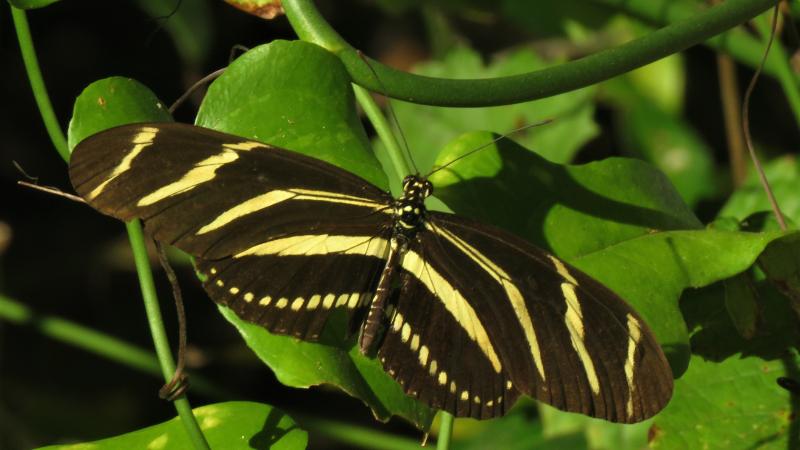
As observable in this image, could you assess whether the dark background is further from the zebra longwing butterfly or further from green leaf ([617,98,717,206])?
the zebra longwing butterfly

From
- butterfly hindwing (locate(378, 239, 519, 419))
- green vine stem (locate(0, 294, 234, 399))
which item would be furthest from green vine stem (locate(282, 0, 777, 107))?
green vine stem (locate(0, 294, 234, 399))

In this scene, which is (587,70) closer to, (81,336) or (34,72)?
(34,72)

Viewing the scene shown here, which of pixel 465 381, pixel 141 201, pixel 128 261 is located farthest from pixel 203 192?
pixel 128 261

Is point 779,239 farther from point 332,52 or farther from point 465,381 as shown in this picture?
point 332,52

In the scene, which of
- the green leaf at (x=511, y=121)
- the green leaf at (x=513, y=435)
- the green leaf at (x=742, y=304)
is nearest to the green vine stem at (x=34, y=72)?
the green leaf at (x=742, y=304)

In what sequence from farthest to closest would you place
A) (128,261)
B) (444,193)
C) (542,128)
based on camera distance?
1. (128,261)
2. (542,128)
3. (444,193)

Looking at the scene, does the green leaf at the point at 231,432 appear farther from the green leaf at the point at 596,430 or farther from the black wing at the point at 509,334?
the green leaf at the point at 596,430

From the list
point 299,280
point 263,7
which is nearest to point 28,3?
point 263,7
